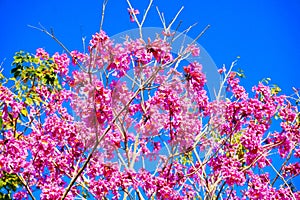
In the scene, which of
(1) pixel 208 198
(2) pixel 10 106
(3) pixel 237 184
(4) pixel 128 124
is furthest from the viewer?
(1) pixel 208 198

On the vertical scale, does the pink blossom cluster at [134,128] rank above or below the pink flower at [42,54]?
below

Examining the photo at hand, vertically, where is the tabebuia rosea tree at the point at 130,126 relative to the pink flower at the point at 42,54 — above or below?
below

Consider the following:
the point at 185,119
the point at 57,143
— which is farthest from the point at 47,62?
the point at 185,119

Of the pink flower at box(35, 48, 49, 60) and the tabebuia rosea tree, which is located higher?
the pink flower at box(35, 48, 49, 60)

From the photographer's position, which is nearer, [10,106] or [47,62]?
[10,106]

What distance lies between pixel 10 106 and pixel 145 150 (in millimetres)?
1864

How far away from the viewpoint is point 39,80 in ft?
19.1

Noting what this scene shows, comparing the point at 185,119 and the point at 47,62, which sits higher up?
the point at 47,62

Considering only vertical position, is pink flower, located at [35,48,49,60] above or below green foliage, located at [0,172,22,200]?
above

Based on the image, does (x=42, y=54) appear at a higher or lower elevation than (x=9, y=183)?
higher

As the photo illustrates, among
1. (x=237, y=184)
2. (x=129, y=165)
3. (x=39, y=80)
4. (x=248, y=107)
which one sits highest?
(x=39, y=80)

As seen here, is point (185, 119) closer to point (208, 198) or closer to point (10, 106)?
point (208, 198)

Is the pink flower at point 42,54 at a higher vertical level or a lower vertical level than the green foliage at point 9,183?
higher

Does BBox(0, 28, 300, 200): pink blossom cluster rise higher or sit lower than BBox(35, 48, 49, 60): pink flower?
lower
